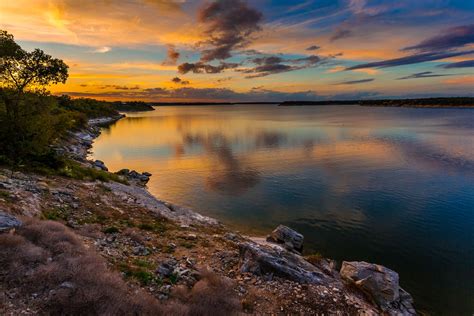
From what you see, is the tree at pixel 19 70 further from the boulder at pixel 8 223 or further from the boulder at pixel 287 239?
the boulder at pixel 287 239

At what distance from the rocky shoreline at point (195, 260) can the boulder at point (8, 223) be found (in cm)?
5

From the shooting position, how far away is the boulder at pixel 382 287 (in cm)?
1561

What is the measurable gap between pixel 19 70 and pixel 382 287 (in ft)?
108

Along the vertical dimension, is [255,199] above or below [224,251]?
below

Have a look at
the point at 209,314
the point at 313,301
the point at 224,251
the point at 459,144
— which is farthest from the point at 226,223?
the point at 459,144

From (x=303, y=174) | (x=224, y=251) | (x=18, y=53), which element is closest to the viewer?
(x=224, y=251)

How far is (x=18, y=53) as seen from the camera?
86.3ft

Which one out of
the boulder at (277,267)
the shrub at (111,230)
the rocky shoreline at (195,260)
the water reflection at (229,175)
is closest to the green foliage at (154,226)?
the rocky shoreline at (195,260)

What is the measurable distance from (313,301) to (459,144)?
244 feet

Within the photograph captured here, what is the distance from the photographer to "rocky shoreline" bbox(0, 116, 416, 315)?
506 inches

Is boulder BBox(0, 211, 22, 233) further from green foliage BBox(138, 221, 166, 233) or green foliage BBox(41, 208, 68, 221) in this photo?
green foliage BBox(138, 221, 166, 233)

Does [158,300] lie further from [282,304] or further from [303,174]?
[303,174]

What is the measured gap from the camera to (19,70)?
2681cm

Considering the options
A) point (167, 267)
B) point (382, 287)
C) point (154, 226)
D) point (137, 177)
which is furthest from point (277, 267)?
point (137, 177)
